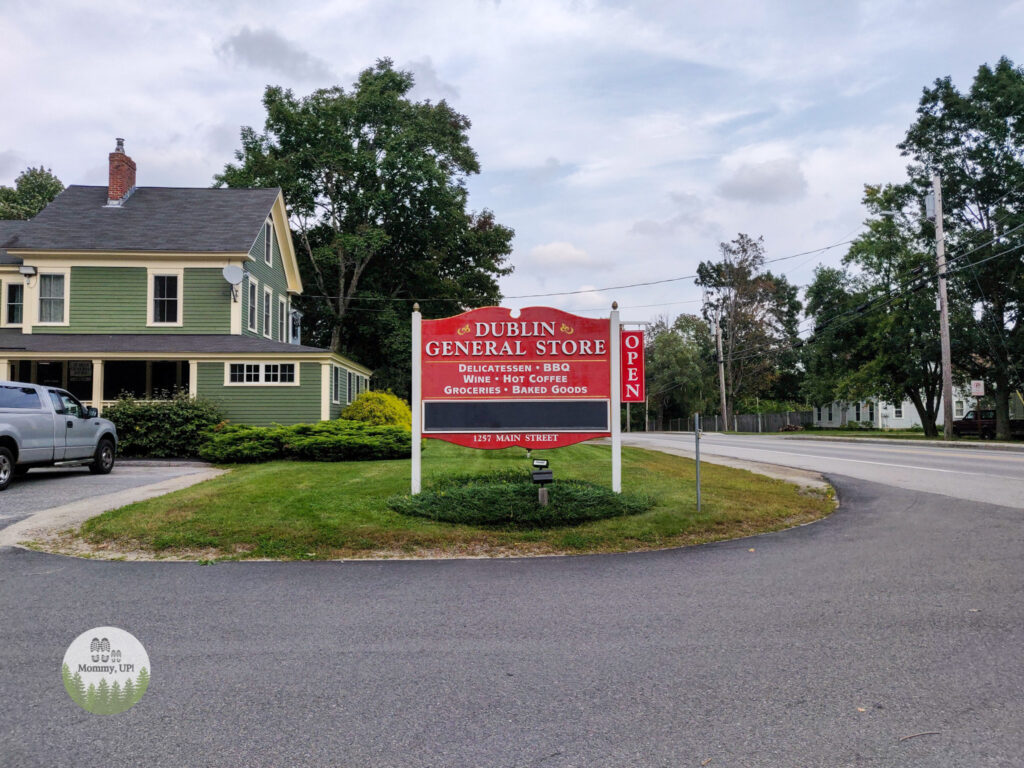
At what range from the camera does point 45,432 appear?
13133 millimetres

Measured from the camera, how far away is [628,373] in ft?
33.3

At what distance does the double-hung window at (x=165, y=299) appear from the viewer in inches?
950

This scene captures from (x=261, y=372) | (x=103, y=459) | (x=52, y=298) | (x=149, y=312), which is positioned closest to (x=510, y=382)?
(x=103, y=459)

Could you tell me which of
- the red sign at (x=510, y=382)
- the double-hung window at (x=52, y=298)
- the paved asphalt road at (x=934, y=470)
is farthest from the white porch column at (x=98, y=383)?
the paved asphalt road at (x=934, y=470)

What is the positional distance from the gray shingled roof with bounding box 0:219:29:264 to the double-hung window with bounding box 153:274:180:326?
468cm

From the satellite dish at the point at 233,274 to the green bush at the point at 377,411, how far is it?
19.0ft

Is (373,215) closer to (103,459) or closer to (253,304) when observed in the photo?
(253,304)

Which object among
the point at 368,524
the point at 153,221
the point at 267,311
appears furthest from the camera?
the point at 267,311

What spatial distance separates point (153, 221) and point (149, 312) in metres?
3.87

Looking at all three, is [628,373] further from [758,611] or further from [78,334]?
[78,334]

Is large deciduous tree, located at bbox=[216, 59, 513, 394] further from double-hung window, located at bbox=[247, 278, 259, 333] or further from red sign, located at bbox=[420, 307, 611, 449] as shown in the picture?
red sign, located at bbox=[420, 307, 611, 449]

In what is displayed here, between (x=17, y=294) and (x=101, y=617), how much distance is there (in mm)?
25050

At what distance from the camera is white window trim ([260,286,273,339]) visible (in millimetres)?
27953

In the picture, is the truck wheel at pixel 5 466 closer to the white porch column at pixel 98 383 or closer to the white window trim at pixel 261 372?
the white porch column at pixel 98 383
